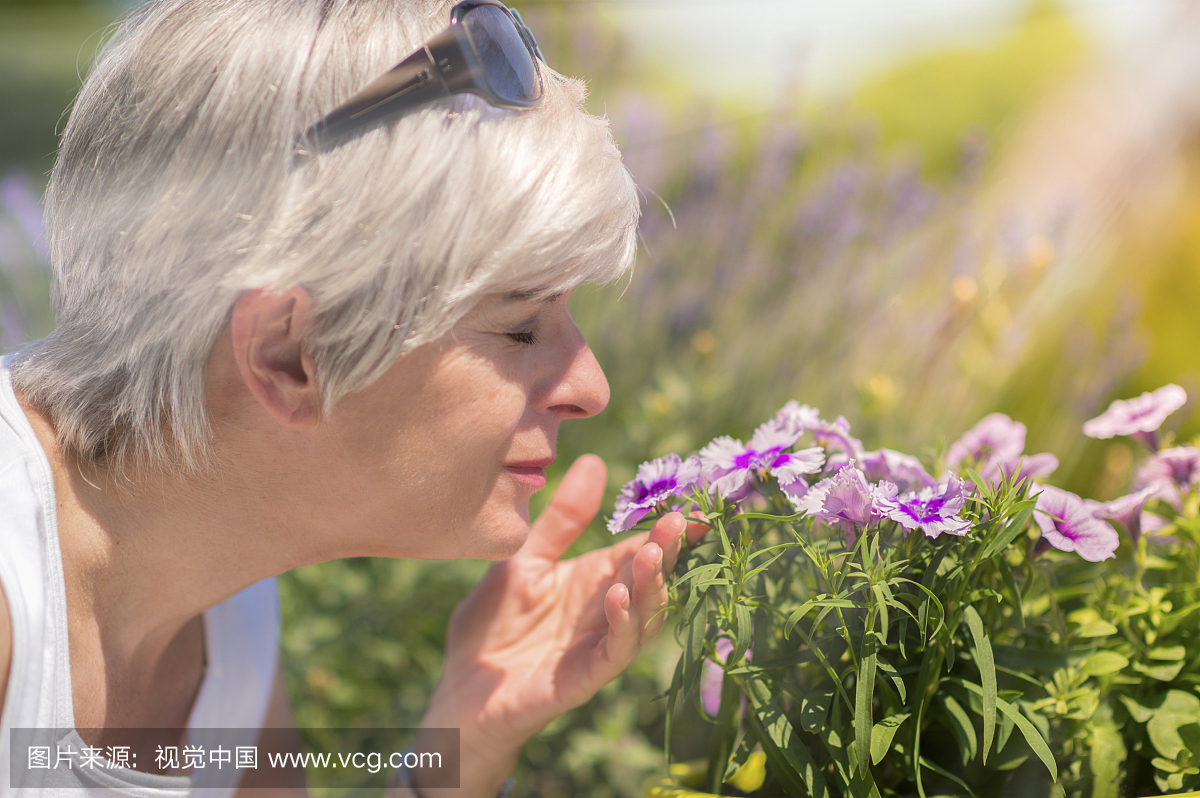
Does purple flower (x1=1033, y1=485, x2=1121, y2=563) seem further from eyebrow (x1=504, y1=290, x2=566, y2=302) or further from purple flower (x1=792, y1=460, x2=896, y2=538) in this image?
eyebrow (x1=504, y1=290, x2=566, y2=302)

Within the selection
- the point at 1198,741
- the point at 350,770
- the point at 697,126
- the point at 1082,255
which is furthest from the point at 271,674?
the point at 1082,255

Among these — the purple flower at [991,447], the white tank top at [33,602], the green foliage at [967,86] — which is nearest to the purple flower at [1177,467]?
the purple flower at [991,447]

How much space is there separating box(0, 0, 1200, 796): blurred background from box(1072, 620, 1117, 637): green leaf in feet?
2.39

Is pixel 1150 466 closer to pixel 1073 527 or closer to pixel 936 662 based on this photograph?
pixel 1073 527

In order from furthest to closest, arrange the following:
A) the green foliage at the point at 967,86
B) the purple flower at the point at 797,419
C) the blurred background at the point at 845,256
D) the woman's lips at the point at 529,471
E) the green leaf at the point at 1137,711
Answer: the green foliage at the point at 967,86 < the blurred background at the point at 845,256 < the woman's lips at the point at 529,471 < the purple flower at the point at 797,419 < the green leaf at the point at 1137,711

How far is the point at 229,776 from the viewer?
1486 millimetres

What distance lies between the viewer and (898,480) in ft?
3.41

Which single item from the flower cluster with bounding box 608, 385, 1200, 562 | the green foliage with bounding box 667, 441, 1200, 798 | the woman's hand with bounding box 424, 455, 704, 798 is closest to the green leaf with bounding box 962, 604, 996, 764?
the green foliage with bounding box 667, 441, 1200, 798

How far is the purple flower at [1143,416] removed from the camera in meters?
1.08

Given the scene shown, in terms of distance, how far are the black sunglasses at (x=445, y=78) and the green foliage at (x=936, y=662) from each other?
570 millimetres

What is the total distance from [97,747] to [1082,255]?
9.59 feet

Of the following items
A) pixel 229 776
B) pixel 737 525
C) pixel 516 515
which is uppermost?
pixel 516 515

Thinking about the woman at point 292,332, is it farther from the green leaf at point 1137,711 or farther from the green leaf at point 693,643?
the green leaf at point 1137,711

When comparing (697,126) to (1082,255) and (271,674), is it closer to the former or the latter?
(1082,255)
